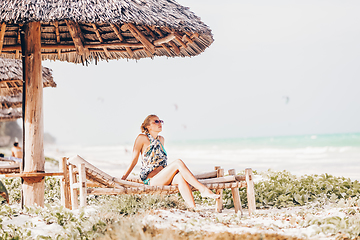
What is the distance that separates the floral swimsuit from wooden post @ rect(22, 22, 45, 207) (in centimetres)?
123

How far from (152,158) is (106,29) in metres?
2.04

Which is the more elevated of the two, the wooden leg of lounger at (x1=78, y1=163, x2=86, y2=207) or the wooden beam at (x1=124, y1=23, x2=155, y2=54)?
the wooden beam at (x1=124, y1=23, x2=155, y2=54)

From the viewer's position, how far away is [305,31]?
4606 cm

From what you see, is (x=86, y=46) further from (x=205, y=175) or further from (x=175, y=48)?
(x=205, y=175)

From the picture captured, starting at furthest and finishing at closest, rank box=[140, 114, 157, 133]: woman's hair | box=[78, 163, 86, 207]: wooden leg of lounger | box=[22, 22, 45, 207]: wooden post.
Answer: box=[140, 114, 157, 133]: woman's hair
box=[22, 22, 45, 207]: wooden post
box=[78, 163, 86, 207]: wooden leg of lounger

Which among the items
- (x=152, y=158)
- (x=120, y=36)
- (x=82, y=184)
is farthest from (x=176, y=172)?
(x=120, y=36)

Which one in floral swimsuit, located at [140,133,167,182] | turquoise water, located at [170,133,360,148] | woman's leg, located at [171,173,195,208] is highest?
turquoise water, located at [170,133,360,148]

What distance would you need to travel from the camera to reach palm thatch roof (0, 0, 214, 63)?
4391 millimetres

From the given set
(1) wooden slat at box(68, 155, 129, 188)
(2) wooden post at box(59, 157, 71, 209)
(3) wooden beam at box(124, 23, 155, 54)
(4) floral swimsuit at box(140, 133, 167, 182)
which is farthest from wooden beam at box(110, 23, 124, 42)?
(1) wooden slat at box(68, 155, 129, 188)

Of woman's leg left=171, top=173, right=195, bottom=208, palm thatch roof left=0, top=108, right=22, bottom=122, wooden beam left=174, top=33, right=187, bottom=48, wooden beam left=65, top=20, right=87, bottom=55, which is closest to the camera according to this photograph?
woman's leg left=171, top=173, right=195, bottom=208

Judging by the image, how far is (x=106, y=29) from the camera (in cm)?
587

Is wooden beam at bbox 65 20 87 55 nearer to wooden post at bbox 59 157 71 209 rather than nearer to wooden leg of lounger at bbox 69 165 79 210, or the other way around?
wooden post at bbox 59 157 71 209

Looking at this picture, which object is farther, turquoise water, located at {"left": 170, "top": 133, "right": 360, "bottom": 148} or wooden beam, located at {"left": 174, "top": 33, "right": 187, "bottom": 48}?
turquoise water, located at {"left": 170, "top": 133, "right": 360, "bottom": 148}

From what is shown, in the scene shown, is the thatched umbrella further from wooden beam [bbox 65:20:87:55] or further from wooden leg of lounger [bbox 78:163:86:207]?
wooden leg of lounger [bbox 78:163:86:207]
